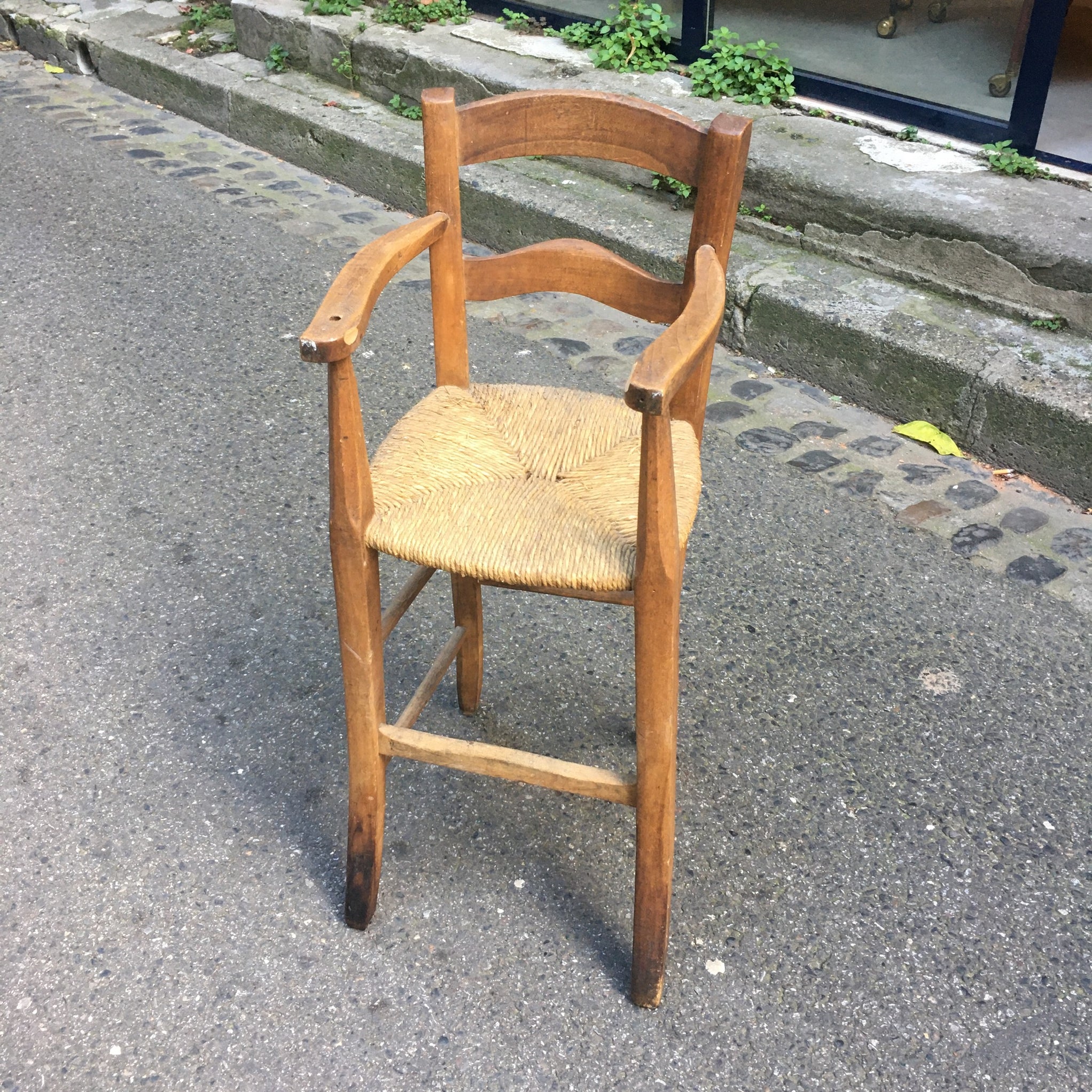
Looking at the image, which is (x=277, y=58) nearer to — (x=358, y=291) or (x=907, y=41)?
(x=907, y=41)

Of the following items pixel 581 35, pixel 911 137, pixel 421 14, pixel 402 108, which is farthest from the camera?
pixel 421 14

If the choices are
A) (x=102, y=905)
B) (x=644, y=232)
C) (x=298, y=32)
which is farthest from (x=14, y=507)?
(x=298, y=32)

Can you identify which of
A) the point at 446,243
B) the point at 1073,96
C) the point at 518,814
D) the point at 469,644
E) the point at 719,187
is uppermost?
the point at 719,187

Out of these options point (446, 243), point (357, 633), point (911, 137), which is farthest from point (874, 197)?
point (357, 633)

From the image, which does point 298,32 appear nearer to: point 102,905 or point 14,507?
point 14,507

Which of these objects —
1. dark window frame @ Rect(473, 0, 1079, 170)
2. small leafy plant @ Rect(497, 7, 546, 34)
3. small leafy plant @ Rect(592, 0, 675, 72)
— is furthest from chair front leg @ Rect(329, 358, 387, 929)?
small leafy plant @ Rect(497, 7, 546, 34)

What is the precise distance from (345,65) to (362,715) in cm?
429

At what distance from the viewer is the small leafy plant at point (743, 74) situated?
4.23 metres

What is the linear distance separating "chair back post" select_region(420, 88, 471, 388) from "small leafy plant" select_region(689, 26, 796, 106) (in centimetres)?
274

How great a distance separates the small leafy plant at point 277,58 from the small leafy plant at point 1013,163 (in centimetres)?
341

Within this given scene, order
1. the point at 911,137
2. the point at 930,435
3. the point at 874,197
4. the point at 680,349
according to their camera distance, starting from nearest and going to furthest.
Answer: the point at 680,349 → the point at 930,435 → the point at 874,197 → the point at 911,137

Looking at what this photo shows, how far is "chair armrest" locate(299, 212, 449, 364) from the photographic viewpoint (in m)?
1.41

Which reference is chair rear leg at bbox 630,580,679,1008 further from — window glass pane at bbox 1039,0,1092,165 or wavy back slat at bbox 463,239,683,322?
window glass pane at bbox 1039,0,1092,165

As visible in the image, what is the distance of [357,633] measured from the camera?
1610 mm
